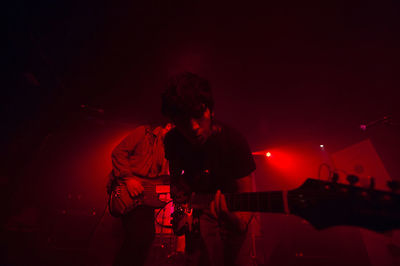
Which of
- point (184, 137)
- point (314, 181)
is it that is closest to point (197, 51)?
point (184, 137)

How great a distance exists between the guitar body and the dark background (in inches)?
138

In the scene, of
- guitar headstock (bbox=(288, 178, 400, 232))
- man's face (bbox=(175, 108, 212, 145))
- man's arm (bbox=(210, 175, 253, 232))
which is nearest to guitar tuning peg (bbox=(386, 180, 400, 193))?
guitar headstock (bbox=(288, 178, 400, 232))

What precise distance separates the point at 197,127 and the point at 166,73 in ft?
12.0

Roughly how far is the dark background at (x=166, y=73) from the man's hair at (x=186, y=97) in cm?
219

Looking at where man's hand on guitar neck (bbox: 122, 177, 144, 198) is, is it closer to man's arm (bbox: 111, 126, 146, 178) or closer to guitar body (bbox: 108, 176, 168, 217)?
guitar body (bbox: 108, 176, 168, 217)

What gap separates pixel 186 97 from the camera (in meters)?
2.15

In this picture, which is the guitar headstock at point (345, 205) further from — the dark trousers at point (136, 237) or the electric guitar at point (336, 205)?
the dark trousers at point (136, 237)

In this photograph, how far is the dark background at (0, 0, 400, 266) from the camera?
3641 mm

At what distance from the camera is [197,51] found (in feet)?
14.5

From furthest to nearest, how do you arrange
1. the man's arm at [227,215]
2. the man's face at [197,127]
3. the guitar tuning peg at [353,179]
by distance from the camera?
1. the man's face at [197,127]
2. the man's arm at [227,215]
3. the guitar tuning peg at [353,179]

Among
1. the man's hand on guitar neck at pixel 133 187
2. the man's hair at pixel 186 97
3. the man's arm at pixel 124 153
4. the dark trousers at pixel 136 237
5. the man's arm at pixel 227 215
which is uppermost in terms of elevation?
the man's hair at pixel 186 97

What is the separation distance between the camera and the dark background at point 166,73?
364 centimetres

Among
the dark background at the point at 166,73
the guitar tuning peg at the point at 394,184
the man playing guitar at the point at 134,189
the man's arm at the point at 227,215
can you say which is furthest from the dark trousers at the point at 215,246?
the dark background at the point at 166,73

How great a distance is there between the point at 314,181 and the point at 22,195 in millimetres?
8533
